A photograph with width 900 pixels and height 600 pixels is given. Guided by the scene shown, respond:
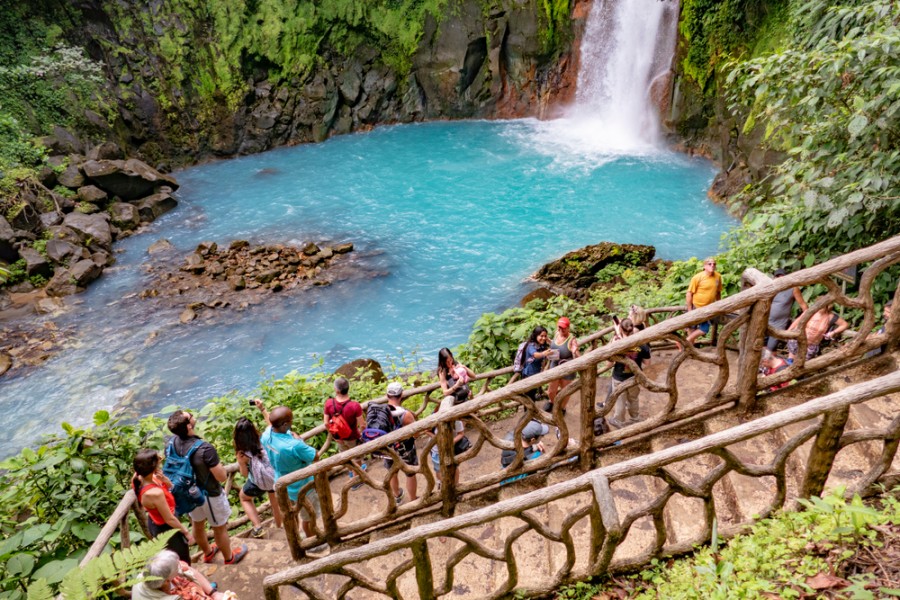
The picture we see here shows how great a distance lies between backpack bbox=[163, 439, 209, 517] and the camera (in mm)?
5535

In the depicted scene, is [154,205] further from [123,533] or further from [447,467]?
[447,467]

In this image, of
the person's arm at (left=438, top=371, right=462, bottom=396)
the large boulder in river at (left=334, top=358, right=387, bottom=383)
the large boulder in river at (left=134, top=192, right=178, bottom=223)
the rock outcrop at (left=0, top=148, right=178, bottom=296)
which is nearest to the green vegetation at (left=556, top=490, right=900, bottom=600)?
the person's arm at (left=438, top=371, right=462, bottom=396)

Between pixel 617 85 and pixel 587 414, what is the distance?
24767 mm

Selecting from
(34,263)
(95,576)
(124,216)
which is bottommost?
(34,263)

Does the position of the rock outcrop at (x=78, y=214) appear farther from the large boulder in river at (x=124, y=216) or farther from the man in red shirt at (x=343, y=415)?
the man in red shirt at (x=343, y=415)

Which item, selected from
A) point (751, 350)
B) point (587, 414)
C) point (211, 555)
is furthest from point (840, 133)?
point (211, 555)

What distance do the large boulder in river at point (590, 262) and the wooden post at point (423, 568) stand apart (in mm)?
11963

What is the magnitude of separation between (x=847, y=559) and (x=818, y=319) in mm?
3544

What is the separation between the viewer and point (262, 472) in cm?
596

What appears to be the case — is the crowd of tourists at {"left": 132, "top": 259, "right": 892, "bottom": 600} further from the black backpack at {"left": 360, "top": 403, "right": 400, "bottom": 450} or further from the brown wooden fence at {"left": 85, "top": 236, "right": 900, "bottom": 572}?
the brown wooden fence at {"left": 85, "top": 236, "right": 900, "bottom": 572}

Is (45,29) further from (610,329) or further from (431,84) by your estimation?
(610,329)

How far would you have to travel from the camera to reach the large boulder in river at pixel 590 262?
1541 cm

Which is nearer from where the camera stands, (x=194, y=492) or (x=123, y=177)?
(x=194, y=492)

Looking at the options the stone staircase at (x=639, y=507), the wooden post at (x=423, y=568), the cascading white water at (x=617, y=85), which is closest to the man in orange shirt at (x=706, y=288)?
the stone staircase at (x=639, y=507)
